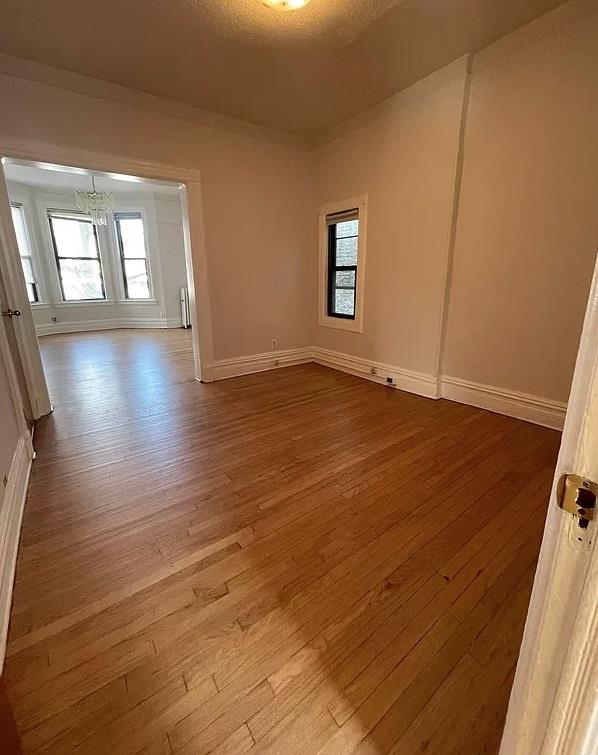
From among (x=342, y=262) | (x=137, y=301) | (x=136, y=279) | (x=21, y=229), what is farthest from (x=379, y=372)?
(x=21, y=229)

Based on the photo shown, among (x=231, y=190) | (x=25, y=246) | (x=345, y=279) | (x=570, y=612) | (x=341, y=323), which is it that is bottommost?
(x=341, y=323)

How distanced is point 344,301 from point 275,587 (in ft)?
12.2

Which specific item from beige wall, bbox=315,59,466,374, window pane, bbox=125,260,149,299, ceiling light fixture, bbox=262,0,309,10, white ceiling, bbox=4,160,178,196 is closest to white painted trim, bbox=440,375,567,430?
beige wall, bbox=315,59,466,374

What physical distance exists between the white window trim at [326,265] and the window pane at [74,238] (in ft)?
19.3

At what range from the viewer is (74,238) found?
24.6ft

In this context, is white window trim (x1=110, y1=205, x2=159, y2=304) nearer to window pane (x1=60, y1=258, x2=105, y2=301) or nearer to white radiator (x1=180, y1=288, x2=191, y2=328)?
window pane (x1=60, y1=258, x2=105, y2=301)

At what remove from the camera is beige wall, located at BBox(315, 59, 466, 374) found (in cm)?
308

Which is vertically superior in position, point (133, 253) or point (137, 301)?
point (133, 253)

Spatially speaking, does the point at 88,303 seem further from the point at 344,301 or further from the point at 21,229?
the point at 344,301

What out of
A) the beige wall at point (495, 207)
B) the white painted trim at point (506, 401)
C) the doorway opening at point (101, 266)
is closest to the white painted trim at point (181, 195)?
the doorway opening at point (101, 266)

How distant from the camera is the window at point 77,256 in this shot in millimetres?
7320

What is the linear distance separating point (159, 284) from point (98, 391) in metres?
4.95

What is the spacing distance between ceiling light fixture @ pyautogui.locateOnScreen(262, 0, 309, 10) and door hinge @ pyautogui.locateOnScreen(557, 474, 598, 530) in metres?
3.09

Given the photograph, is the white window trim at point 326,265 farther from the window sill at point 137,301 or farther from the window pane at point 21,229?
the window pane at point 21,229
